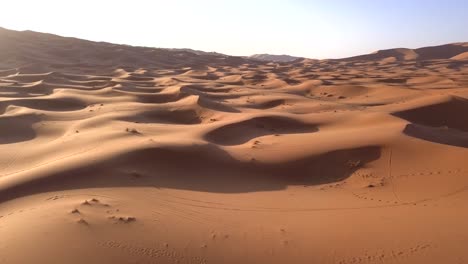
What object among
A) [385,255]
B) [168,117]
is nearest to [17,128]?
[168,117]

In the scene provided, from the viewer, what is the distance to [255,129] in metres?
7.05

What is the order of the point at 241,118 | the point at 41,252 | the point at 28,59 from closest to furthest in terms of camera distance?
the point at 41,252 → the point at 241,118 → the point at 28,59

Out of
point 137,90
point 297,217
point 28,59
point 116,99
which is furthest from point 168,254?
point 28,59

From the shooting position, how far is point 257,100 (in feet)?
34.7

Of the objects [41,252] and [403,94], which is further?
Result: [403,94]

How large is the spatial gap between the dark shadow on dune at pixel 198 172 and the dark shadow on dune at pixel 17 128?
8.75 ft

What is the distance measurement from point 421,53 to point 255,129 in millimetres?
38251

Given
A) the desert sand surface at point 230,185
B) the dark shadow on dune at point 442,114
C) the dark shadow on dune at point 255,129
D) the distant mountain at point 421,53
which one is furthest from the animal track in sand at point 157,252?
the distant mountain at point 421,53

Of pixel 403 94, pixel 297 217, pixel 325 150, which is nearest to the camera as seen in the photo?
pixel 297 217

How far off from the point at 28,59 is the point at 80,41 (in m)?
9.92

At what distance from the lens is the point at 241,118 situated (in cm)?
746

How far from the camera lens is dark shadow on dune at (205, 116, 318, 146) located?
635 cm

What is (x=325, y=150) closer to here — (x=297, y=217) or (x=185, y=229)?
(x=297, y=217)

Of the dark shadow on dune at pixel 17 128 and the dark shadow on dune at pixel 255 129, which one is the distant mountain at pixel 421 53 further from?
the dark shadow on dune at pixel 17 128
